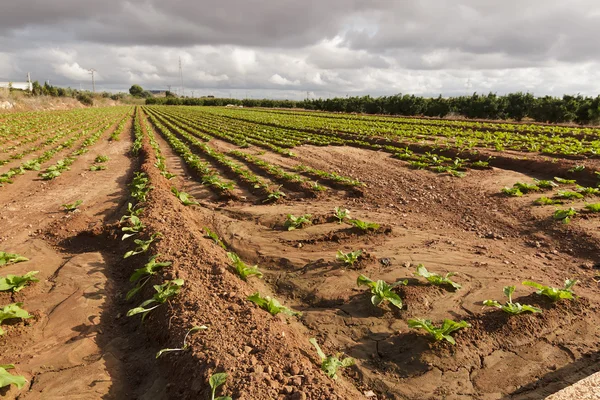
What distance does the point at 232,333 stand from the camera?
3418 millimetres

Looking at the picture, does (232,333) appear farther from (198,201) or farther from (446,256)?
(198,201)

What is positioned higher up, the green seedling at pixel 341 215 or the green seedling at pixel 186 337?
the green seedling at pixel 341 215

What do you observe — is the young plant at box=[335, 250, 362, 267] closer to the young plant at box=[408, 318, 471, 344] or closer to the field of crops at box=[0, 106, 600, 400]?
the field of crops at box=[0, 106, 600, 400]

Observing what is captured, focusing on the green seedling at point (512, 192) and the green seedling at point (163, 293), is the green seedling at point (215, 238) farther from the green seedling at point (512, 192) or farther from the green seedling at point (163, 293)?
the green seedling at point (512, 192)

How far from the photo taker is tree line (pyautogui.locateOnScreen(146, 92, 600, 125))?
105ft

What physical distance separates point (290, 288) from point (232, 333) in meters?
1.77

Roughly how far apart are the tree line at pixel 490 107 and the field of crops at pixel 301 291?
2878 centimetres

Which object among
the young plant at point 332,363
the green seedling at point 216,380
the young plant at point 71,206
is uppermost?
the green seedling at point 216,380

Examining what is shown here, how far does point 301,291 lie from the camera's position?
16.4 ft

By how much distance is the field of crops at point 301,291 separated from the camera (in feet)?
10.7

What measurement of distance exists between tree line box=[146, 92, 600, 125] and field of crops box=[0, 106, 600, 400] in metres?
28.8

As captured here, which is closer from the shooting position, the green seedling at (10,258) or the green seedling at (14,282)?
the green seedling at (14,282)

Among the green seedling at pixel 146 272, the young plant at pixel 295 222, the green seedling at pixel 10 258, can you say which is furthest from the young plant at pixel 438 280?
the green seedling at pixel 10 258

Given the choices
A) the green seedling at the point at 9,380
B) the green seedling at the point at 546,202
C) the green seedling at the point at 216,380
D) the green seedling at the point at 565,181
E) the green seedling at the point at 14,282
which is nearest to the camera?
the green seedling at the point at 216,380
